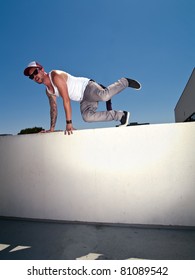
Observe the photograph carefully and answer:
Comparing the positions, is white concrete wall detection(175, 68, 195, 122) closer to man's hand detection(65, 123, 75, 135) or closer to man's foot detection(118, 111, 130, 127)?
man's foot detection(118, 111, 130, 127)

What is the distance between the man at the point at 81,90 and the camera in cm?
283

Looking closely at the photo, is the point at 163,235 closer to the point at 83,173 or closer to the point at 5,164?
the point at 83,173

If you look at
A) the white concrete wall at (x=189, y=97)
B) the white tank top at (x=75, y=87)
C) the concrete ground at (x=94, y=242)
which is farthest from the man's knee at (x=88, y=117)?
the white concrete wall at (x=189, y=97)

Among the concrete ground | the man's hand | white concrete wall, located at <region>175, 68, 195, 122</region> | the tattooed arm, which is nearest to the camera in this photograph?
the concrete ground

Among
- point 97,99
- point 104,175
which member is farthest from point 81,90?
point 104,175

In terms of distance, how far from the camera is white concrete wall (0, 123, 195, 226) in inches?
92.0

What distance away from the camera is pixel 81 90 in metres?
3.05

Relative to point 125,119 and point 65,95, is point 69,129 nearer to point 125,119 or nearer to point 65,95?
point 65,95

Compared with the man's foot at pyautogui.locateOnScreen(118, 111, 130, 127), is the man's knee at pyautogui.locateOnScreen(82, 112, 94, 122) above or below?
above

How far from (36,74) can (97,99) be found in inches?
45.8

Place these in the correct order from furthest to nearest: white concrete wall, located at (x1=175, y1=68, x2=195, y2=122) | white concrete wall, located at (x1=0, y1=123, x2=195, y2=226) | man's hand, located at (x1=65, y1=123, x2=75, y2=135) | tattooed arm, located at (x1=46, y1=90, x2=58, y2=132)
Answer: white concrete wall, located at (x1=175, y1=68, x2=195, y2=122), tattooed arm, located at (x1=46, y1=90, x2=58, y2=132), man's hand, located at (x1=65, y1=123, x2=75, y2=135), white concrete wall, located at (x1=0, y1=123, x2=195, y2=226)

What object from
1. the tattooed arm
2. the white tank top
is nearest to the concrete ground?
the tattooed arm
